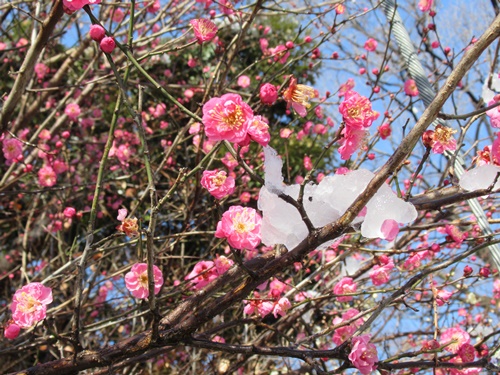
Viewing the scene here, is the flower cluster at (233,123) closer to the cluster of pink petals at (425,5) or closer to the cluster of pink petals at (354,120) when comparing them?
the cluster of pink petals at (354,120)

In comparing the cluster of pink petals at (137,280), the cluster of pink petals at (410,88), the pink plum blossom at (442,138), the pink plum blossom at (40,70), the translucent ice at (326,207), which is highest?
the pink plum blossom at (40,70)

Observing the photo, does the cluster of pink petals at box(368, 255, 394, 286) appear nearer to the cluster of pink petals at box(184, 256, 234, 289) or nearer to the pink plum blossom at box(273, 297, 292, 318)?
the pink plum blossom at box(273, 297, 292, 318)

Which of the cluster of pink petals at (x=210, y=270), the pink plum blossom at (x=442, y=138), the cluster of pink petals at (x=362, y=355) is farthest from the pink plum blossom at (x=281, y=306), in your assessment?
the pink plum blossom at (x=442, y=138)

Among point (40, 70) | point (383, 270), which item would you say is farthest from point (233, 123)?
point (40, 70)

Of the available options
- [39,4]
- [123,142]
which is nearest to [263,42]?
[123,142]

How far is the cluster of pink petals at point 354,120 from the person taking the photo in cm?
115

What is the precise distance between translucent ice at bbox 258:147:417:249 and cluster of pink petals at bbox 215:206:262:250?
4.3 inches

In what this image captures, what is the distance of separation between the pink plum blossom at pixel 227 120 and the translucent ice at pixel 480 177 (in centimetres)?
57

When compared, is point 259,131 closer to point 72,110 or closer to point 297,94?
point 297,94

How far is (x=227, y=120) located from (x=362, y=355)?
0.83 meters

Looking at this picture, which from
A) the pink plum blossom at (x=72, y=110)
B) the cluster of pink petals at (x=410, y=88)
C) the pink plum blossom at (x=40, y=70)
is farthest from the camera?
the pink plum blossom at (x=40, y=70)

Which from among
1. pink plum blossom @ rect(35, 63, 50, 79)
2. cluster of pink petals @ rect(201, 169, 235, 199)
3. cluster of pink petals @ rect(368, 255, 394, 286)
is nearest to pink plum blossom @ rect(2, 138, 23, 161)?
pink plum blossom @ rect(35, 63, 50, 79)

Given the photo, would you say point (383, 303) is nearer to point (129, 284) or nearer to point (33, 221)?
point (129, 284)

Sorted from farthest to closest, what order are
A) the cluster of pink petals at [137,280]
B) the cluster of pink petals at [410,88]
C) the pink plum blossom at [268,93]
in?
the cluster of pink petals at [410,88]
the cluster of pink petals at [137,280]
the pink plum blossom at [268,93]
